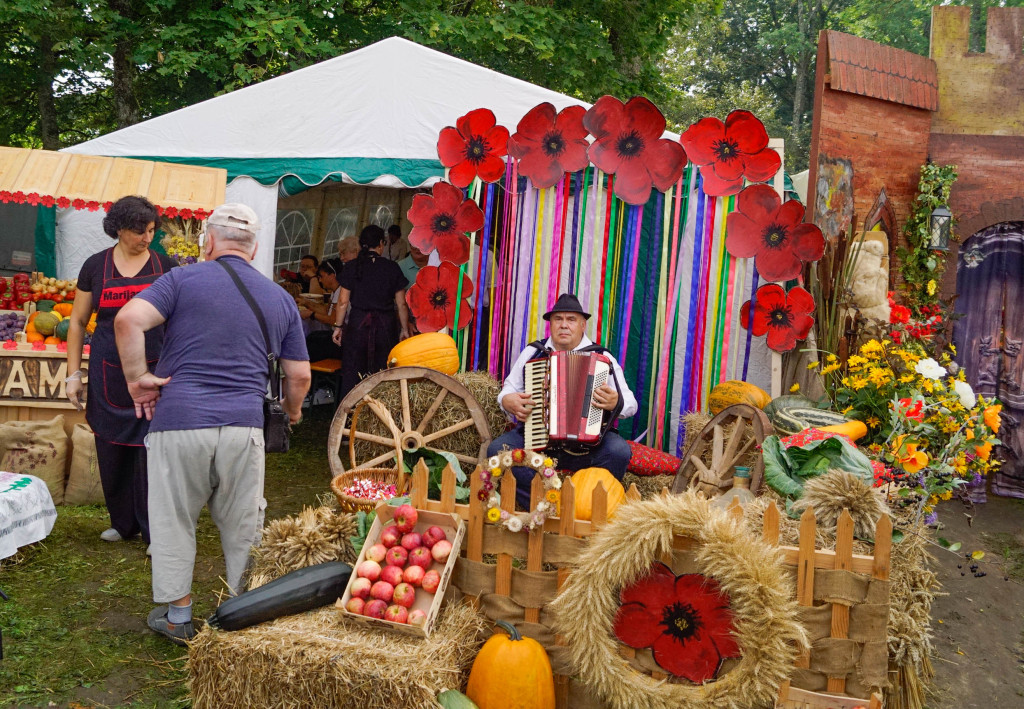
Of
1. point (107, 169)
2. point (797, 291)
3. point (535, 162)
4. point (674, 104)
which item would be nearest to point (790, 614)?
point (797, 291)

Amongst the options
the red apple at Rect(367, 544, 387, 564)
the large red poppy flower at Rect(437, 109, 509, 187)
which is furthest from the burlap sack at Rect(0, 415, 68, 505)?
the red apple at Rect(367, 544, 387, 564)

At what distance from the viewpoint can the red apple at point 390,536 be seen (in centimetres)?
347

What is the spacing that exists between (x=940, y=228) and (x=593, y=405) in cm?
464

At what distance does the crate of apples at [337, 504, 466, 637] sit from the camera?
127 inches

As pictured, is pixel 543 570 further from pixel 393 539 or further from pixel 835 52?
pixel 835 52

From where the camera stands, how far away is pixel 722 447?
5195mm

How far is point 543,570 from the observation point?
3.52 m

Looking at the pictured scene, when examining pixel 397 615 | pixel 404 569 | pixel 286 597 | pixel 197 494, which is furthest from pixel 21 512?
pixel 397 615

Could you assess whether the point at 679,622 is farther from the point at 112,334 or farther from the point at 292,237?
the point at 292,237

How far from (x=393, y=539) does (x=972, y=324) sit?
6.90 m

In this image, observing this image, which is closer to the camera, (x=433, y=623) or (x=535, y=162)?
(x=433, y=623)

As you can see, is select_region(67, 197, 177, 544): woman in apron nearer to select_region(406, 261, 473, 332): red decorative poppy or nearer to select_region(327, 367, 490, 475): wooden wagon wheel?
select_region(327, 367, 490, 475): wooden wagon wheel

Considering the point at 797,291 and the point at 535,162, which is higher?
the point at 535,162

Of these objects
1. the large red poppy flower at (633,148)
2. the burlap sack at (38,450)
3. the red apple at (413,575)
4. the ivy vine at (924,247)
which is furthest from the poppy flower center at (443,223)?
the ivy vine at (924,247)
